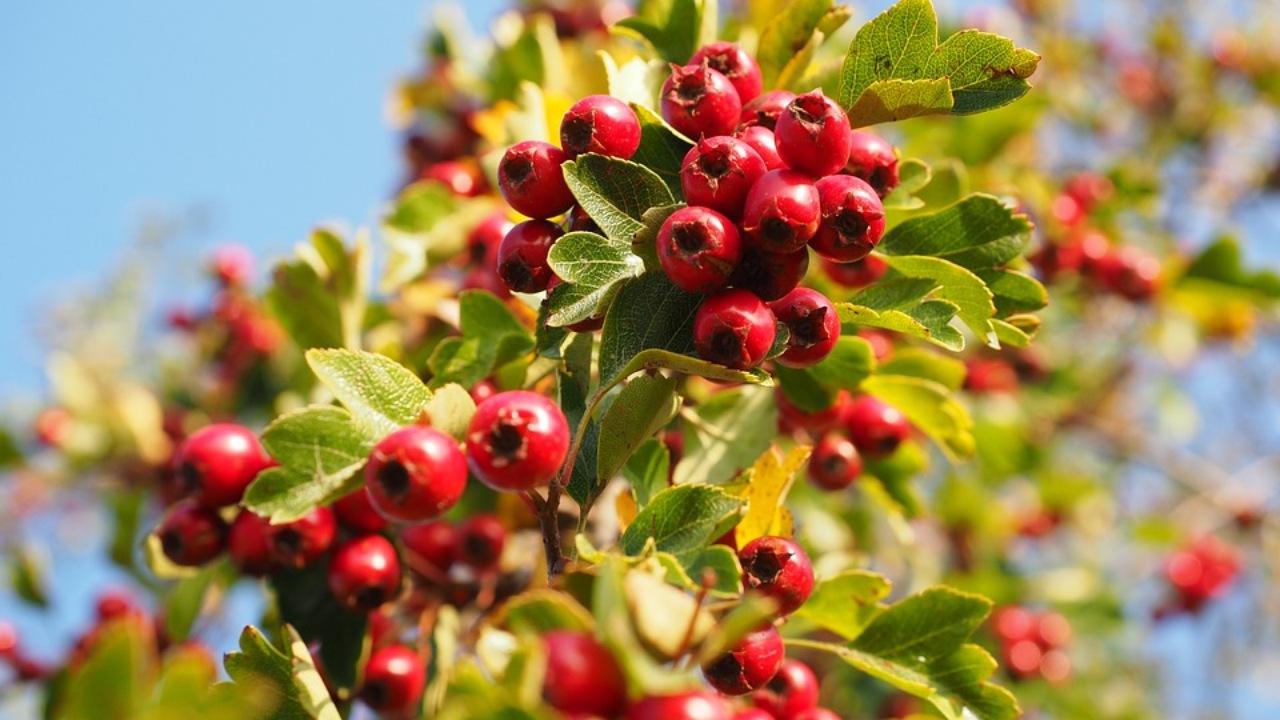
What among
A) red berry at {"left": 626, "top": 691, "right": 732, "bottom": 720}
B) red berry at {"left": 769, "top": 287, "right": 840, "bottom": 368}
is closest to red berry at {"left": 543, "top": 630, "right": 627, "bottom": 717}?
red berry at {"left": 626, "top": 691, "right": 732, "bottom": 720}

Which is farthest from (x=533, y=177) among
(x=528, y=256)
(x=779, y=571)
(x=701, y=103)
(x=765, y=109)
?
(x=779, y=571)

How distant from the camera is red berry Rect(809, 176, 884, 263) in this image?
1238 millimetres

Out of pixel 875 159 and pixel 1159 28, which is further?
pixel 1159 28

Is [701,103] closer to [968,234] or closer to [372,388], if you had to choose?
[968,234]

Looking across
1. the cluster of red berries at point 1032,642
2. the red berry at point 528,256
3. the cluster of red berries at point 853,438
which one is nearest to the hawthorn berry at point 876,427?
the cluster of red berries at point 853,438

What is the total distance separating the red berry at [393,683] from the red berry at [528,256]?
80 cm

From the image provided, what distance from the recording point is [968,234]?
1.49m

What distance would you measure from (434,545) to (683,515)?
1043mm

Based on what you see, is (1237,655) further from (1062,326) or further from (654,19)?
(654,19)

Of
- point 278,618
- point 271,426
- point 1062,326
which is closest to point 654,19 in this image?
point 271,426

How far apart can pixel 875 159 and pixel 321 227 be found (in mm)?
1152

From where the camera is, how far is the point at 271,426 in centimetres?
125

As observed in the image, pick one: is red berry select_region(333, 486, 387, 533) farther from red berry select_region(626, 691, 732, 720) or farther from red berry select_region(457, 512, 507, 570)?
red berry select_region(626, 691, 732, 720)

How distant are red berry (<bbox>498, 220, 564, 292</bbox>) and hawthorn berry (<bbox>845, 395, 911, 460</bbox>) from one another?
872 millimetres
